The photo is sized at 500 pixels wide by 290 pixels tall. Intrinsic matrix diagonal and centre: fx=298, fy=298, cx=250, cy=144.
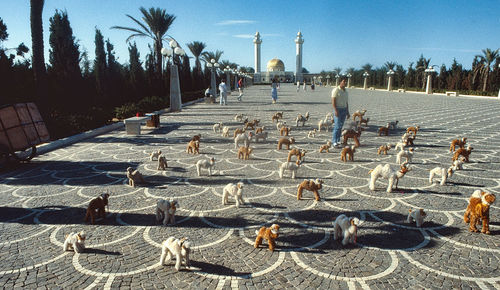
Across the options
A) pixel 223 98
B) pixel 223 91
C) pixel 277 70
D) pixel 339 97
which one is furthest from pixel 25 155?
pixel 277 70

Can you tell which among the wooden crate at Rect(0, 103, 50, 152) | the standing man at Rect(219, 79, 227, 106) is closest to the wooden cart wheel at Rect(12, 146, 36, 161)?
the wooden crate at Rect(0, 103, 50, 152)

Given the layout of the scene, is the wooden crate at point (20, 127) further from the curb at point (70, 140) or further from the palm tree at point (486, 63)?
the palm tree at point (486, 63)

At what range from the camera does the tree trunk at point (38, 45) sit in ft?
35.1

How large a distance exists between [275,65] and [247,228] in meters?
126

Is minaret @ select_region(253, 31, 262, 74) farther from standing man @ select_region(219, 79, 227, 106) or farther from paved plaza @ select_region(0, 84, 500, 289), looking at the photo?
paved plaza @ select_region(0, 84, 500, 289)

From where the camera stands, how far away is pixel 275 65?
124625 mm

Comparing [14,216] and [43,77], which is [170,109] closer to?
[43,77]

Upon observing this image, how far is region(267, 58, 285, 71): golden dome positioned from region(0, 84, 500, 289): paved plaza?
121 metres

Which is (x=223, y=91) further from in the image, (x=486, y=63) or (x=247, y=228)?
(x=486, y=63)

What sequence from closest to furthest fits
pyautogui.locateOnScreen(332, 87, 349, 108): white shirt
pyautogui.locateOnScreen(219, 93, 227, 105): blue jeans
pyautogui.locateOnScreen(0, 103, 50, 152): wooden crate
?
pyautogui.locateOnScreen(0, 103, 50, 152): wooden crate < pyautogui.locateOnScreen(332, 87, 349, 108): white shirt < pyautogui.locateOnScreen(219, 93, 227, 105): blue jeans

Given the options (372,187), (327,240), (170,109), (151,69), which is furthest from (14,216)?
(151,69)

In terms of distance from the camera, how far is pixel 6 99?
1042 centimetres

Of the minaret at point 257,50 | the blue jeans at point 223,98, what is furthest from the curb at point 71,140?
the minaret at point 257,50

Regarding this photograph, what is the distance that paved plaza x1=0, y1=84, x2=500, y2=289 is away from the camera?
10.1 ft
